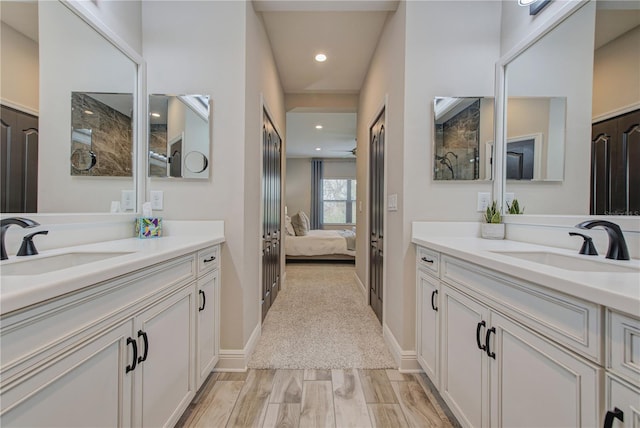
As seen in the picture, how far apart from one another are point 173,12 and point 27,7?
2.97 ft

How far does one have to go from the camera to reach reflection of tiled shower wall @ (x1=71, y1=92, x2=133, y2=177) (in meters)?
1.45

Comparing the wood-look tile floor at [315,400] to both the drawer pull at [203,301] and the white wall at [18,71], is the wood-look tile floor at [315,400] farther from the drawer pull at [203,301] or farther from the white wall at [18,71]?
the white wall at [18,71]

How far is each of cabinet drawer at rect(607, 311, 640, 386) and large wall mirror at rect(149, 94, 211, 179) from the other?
1952mm

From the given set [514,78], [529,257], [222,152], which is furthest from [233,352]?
[514,78]

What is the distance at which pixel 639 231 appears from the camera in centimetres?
108

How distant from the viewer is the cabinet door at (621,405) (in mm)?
605

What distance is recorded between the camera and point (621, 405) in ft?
2.08

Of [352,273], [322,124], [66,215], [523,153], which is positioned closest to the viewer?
[66,215]

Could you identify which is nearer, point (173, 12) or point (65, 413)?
point (65, 413)

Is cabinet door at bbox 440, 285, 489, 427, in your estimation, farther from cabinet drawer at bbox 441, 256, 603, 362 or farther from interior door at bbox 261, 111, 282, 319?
interior door at bbox 261, 111, 282, 319

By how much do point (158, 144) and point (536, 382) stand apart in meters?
2.28

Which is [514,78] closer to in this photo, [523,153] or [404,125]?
[523,153]

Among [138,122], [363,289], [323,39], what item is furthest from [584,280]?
[363,289]

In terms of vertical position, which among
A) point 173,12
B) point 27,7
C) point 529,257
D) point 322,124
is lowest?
point 529,257
